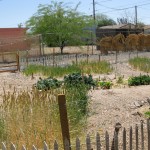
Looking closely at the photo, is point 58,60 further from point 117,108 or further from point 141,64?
point 117,108

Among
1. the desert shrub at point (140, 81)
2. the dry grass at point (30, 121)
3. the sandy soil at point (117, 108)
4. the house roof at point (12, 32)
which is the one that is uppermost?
the house roof at point (12, 32)

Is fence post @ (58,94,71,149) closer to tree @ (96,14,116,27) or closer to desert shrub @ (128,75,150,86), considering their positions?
desert shrub @ (128,75,150,86)

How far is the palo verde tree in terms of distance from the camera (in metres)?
39.1

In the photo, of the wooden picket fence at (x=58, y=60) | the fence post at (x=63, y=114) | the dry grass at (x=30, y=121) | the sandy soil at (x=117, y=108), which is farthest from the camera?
the wooden picket fence at (x=58, y=60)

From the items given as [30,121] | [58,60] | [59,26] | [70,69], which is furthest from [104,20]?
[30,121]

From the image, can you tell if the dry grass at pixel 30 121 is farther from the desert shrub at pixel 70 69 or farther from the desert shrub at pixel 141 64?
the desert shrub at pixel 141 64

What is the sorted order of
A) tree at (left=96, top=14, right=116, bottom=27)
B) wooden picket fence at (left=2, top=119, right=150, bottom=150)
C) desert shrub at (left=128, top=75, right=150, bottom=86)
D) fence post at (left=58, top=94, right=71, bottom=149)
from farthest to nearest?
tree at (left=96, top=14, right=116, bottom=27) → desert shrub at (left=128, top=75, right=150, bottom=86) → fence post at (left=58, top=94, right=71, bottom=149) → wooden picket fence at (left=2, top=119, right=150, bottom=150)

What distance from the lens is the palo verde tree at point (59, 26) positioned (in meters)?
39.1

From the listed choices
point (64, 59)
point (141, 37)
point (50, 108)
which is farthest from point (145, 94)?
point (141, 37)

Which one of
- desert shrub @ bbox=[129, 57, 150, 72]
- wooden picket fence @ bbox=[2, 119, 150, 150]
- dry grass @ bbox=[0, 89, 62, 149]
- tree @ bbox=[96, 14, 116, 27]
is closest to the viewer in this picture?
wooden picket fence @ bbox=[2, 119, 150, 150]

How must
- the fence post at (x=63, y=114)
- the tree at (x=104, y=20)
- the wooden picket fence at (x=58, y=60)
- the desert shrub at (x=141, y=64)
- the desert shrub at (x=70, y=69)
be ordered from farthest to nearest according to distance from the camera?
the tree at (x=104, y=20), the wooden picket fence at (x=58, y=60), the desert shrub at (x=141, y=64), the desert shrub at (x=70, y=69), the fence post at (x=63, y=114)

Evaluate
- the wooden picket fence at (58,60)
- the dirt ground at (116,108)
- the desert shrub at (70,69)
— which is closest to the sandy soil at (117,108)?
the dirt ground at (116,108)

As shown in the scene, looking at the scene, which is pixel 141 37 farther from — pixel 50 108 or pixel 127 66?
pixel 50 108

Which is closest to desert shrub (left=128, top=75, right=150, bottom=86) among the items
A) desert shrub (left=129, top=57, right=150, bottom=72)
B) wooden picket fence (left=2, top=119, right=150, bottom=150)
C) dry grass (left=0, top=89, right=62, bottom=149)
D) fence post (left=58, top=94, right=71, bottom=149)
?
desert shrub (left=129, top=57, right=150, bottom=72)
